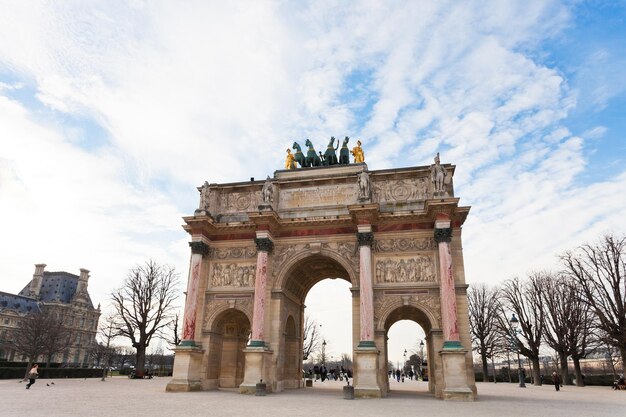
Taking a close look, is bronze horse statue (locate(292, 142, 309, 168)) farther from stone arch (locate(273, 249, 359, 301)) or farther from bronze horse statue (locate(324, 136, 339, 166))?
stone arch (locate(273, 249, 359, 301))

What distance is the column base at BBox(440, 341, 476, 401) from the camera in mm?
18453

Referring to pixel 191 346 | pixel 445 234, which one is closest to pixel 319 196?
pixel 445 234

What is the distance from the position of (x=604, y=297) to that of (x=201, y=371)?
92.5ft

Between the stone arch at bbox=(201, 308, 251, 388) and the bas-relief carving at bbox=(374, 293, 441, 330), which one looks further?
the stone arch at bbox=(201, 308, 251, 388)

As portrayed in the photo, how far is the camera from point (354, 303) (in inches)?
886

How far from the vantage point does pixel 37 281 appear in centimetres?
9444

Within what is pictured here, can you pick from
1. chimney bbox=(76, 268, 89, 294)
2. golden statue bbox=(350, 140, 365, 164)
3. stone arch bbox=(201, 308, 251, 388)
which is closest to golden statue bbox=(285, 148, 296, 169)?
golden statue bbox=(350, 140, 365, 164)

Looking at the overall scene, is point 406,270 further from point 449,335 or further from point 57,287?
point 57,287

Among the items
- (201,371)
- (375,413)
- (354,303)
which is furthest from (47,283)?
(375,413)

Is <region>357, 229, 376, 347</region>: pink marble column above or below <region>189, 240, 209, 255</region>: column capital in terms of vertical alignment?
below

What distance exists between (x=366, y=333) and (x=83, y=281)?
317ft

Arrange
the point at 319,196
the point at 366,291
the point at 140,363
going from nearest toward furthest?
the point at 366,291 < the point at 319,196 < the point at 140,363

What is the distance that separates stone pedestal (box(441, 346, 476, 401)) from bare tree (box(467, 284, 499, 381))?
93.9ft

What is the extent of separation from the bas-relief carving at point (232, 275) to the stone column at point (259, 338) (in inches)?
38.9
